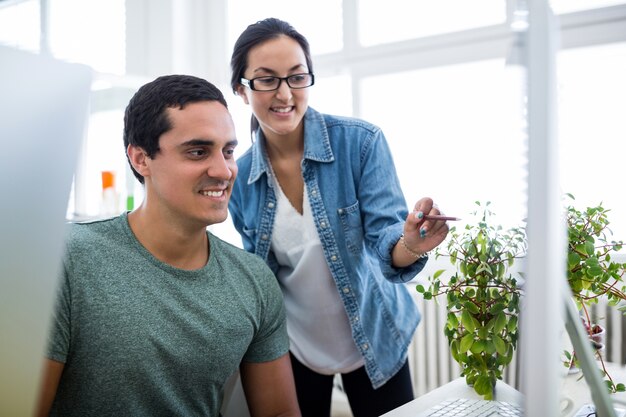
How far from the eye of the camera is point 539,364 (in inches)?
16.0

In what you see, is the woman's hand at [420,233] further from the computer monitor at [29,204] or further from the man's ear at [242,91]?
the computer monitor at [29,204]

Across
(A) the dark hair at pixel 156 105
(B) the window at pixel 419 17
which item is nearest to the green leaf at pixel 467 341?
(A) the dark hair at pixel 156 105

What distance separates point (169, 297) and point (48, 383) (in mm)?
253

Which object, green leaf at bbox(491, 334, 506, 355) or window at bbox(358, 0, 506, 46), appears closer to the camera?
green leaf at bbox(491, 334, 506, 355)

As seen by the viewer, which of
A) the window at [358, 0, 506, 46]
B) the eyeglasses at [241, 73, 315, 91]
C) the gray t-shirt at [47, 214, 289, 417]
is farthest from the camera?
the window at [358, 0, 506, 46]

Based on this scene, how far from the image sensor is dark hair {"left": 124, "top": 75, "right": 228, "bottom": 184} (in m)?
1.22

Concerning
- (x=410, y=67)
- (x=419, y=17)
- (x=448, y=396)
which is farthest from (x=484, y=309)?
(x=419, y=17)

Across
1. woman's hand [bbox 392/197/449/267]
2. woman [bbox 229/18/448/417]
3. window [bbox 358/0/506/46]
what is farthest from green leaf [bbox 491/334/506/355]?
window [bbox 358/0/506/46]

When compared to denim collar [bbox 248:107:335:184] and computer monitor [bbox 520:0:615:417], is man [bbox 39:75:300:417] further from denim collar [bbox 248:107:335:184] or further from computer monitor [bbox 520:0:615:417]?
computer monitor [bbox 520:0:615:417]

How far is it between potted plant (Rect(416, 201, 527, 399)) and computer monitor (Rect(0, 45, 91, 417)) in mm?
652

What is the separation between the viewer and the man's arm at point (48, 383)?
100cm

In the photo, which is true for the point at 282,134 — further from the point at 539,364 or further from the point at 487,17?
Answer: the point at 487,17

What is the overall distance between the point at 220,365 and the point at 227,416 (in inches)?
5.7

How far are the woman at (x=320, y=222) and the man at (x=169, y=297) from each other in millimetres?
148
